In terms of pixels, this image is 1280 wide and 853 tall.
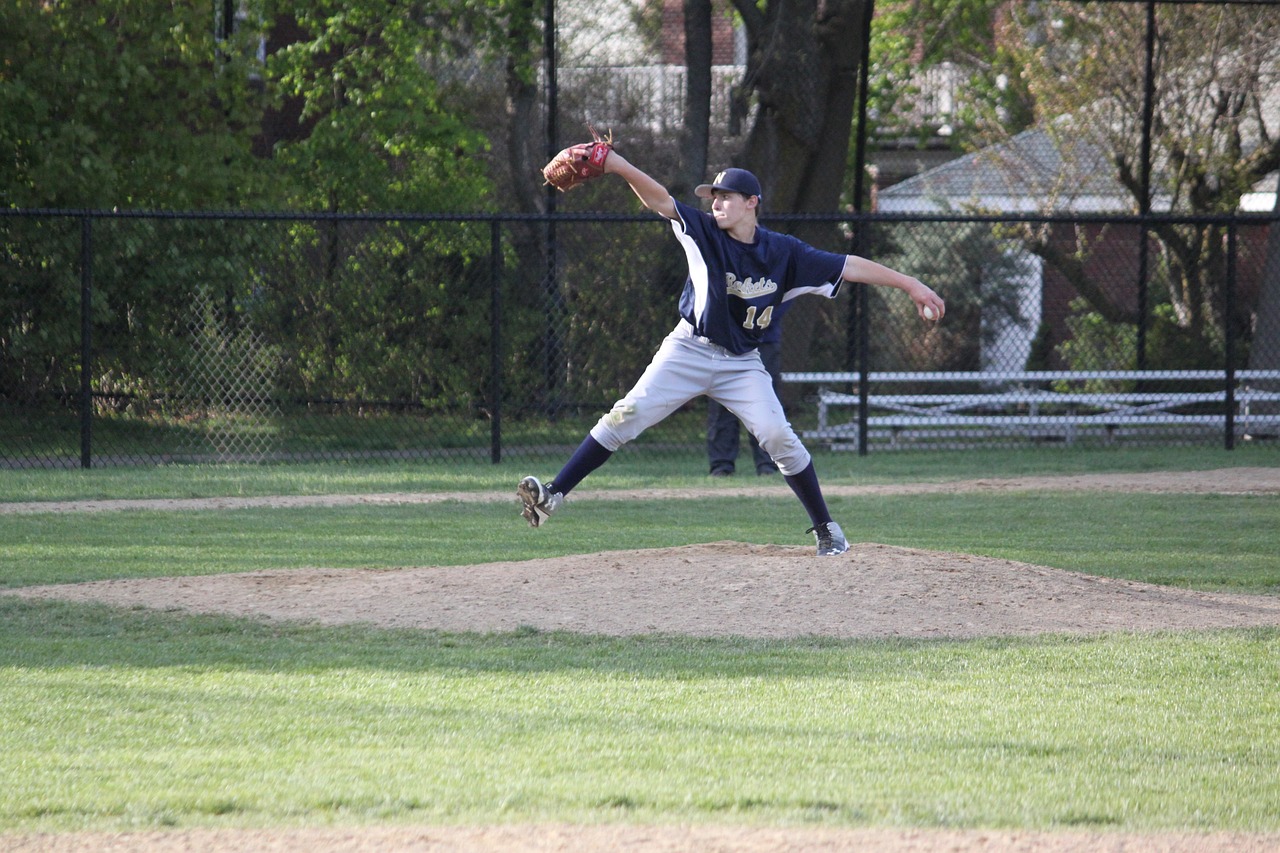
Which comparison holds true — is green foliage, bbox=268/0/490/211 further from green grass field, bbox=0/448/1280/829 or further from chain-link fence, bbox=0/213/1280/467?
green grass field, bbox=0/448/1280/829

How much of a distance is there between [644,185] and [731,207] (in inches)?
18.1

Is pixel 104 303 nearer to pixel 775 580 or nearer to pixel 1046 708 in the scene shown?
pixel 775 580

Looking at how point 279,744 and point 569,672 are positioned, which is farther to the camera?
point 569,672

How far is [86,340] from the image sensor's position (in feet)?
40.7

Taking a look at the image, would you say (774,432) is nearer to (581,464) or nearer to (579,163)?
(581,464)

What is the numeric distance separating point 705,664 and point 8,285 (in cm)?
990

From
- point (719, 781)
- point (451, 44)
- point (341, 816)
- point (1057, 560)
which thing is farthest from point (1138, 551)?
point (451, 44)

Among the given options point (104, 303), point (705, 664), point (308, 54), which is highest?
point (308, 54)

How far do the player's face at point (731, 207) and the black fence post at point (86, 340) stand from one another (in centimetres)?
749

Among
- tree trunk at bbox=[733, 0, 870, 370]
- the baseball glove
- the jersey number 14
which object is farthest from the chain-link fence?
the jersey number 14

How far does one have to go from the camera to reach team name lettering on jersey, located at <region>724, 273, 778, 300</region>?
680 centimetres

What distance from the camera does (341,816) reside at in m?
3.56

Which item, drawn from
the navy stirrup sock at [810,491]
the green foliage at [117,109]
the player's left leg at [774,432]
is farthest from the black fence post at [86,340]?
the navy stirrup sock at [810,491]

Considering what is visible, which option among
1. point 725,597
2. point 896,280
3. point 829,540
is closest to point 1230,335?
point 896,280
